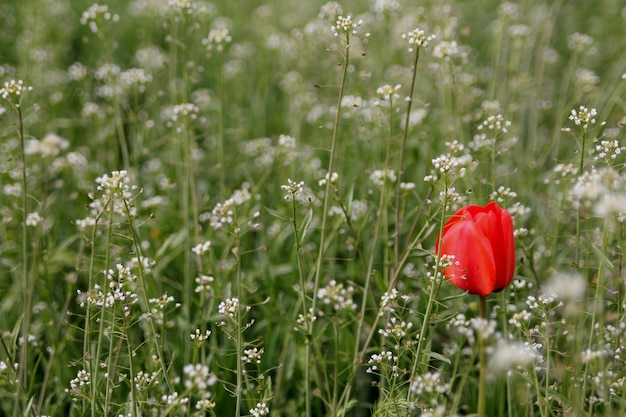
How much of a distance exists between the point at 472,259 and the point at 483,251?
0.04m

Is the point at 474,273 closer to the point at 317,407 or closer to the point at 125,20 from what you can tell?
the point at 317,407

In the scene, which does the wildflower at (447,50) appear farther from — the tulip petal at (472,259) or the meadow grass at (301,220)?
the tulip petal at (472,259)

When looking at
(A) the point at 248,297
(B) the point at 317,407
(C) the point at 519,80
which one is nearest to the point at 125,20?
(C) the point at 519,80

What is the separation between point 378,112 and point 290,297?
97cm

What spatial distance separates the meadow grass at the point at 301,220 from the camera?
6.63 feet

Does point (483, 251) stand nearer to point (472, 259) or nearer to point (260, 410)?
point (472, 259)

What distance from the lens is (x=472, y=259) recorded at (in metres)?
1.90

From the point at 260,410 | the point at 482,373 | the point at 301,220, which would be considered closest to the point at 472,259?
the point at 482,373

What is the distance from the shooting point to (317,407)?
2588mm

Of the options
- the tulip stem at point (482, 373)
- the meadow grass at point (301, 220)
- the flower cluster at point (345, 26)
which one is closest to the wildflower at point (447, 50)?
the meadow grass at point (301, 220)

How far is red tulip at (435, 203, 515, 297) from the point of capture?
6.19ft

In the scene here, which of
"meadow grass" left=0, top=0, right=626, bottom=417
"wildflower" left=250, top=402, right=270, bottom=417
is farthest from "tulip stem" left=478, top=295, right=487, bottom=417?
"wildflower" left=250, top=402, right=270, bottom=417

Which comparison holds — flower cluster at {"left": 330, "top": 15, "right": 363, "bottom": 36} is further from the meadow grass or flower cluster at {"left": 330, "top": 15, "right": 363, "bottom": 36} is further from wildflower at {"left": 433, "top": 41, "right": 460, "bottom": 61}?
wildflower at {"left": 433, "top": 41, "right": 460, "bottom": 61}

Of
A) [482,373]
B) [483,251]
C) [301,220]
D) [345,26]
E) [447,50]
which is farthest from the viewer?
[301,220]
